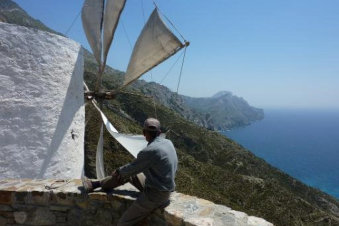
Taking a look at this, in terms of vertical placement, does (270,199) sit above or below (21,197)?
below

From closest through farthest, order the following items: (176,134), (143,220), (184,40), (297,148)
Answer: (143,220), (184,40), (176,134), (297,148)

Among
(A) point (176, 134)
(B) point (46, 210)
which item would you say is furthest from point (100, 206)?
(A) point (176, 134)

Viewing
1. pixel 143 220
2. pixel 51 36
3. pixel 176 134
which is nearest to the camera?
pixel 143 220

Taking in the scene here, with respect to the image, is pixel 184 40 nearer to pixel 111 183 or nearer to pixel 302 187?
pixel 111 183

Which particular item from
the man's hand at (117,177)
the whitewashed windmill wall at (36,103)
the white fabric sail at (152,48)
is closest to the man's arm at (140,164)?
the man's hand at (117,177)

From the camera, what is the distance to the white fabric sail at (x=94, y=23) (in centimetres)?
1206

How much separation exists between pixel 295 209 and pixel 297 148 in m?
154

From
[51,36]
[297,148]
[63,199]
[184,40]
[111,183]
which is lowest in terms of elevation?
[297,148]

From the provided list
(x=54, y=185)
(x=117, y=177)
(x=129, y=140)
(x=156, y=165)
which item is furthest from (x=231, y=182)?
(x=156, y=165)

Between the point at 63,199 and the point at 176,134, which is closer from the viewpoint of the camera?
the point at 63,199

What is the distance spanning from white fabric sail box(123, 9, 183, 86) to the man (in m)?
9.63

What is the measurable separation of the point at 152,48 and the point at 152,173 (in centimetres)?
1056

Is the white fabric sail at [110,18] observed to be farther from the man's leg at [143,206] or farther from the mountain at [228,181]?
the man's leg at [143,206]

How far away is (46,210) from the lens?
4918 millimetres
